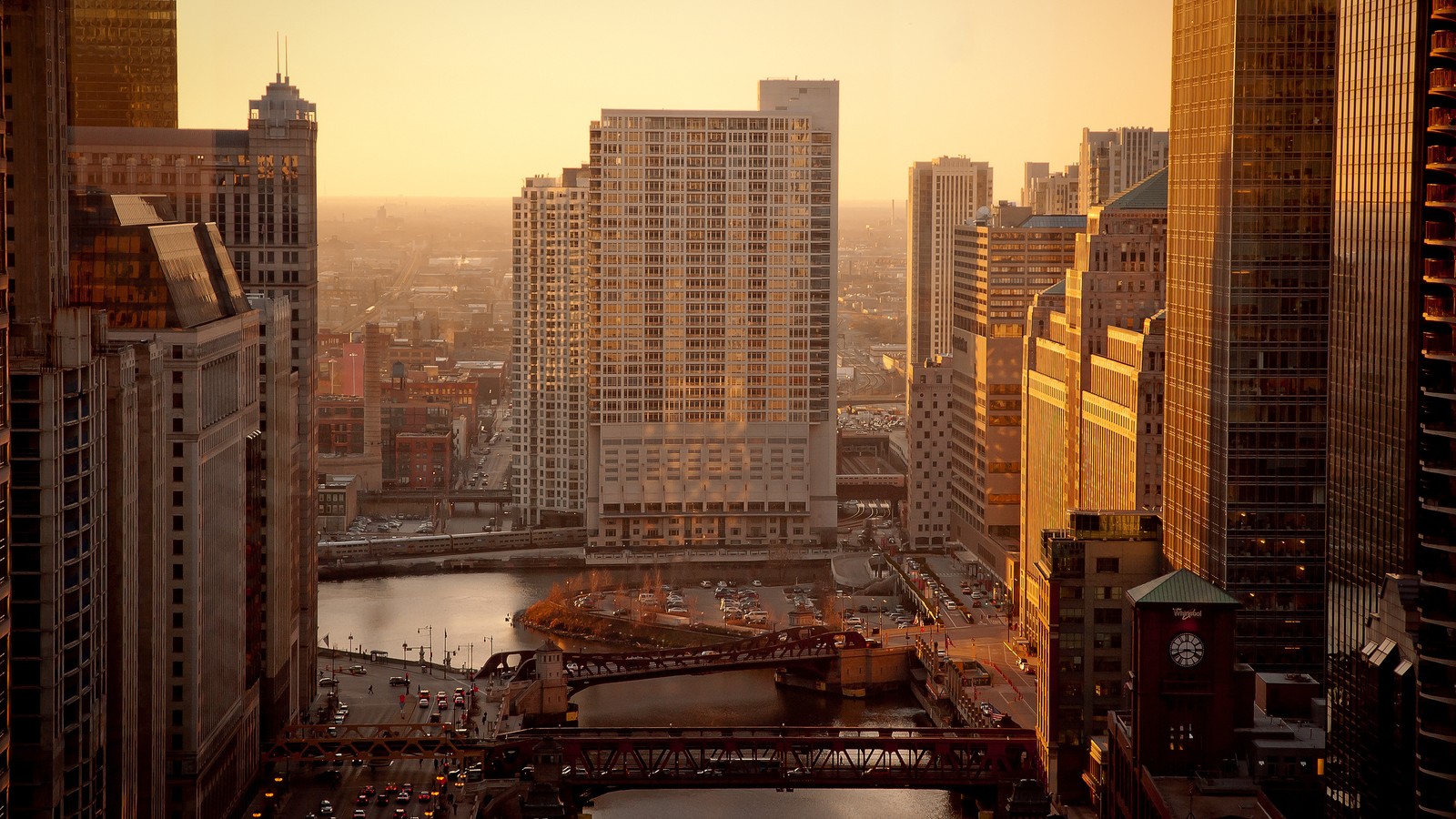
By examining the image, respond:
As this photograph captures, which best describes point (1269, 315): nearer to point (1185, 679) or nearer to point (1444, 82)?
point (1185, 679)

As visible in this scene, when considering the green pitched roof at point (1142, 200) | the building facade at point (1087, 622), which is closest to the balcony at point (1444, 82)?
the building facade at point (1087, 622)

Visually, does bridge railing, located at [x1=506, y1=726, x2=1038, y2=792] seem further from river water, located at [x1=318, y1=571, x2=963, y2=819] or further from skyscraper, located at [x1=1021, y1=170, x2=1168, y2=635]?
skyscraper, located at [x1=1021, y1=170, x2=1168, y2=635]

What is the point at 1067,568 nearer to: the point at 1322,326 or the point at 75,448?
the point at 1322,326

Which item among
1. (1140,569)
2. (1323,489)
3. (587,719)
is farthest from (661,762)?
(1323,489)

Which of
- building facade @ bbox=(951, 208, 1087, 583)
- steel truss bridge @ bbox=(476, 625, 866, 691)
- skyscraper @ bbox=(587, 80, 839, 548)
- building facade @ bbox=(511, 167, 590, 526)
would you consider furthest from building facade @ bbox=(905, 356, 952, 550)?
steel truss bridge @ bbox=(476, 625, 866, 691)

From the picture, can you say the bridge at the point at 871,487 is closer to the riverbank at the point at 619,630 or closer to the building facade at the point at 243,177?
the riverbank at the point at 619,630

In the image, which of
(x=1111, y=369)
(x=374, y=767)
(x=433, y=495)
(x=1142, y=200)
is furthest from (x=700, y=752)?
(x=433, y=495)
